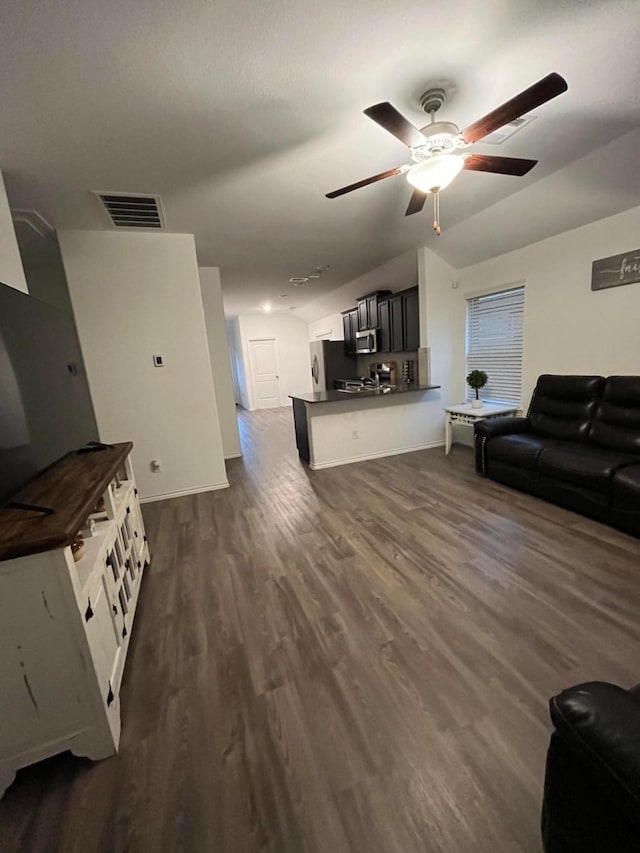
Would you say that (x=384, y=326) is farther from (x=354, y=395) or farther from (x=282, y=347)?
(x=282, y=347)

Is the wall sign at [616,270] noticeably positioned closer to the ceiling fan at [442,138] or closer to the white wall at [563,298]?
the white wall at [563,298]

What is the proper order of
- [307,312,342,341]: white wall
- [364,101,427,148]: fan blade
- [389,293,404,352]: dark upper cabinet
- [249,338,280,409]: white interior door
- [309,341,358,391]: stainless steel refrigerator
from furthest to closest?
[249,338,280,409]: white interior door → [307,312,342,341]: white wall → [309,341,358,391]: stainless steel refrigerator → [389,293,404,352]: dark upper cabinet → [364,101,427,148]: fan blade

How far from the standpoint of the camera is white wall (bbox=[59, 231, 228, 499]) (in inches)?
121

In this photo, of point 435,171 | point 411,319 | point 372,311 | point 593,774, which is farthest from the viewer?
point 372,311

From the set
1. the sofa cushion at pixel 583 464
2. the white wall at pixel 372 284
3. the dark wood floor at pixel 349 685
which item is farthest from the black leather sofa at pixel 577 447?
the white wall at pixel 372 284

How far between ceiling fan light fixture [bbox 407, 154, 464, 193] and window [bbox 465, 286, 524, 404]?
98.5 inches

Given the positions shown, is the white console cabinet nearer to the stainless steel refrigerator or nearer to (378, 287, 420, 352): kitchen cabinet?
(378, 287, 420, 352): kitchen cabinet

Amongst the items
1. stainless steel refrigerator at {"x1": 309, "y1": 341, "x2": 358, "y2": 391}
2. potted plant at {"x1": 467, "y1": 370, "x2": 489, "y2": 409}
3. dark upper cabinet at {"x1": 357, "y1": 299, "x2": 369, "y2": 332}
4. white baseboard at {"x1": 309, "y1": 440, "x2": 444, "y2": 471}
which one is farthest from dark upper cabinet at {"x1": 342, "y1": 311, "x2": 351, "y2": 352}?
potted plant at {"x1": 467, "y1": 370, "x2": 489, "y2": 409}

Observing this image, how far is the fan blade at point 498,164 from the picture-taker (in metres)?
1.78

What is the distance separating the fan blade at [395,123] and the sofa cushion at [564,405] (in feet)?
8.50

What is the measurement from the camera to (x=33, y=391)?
158 cm

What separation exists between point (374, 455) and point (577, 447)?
2.17 meters

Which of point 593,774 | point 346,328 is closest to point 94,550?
point 593,774

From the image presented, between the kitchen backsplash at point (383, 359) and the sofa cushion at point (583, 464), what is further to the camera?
the kitchen backsplash at point (383, 359)
